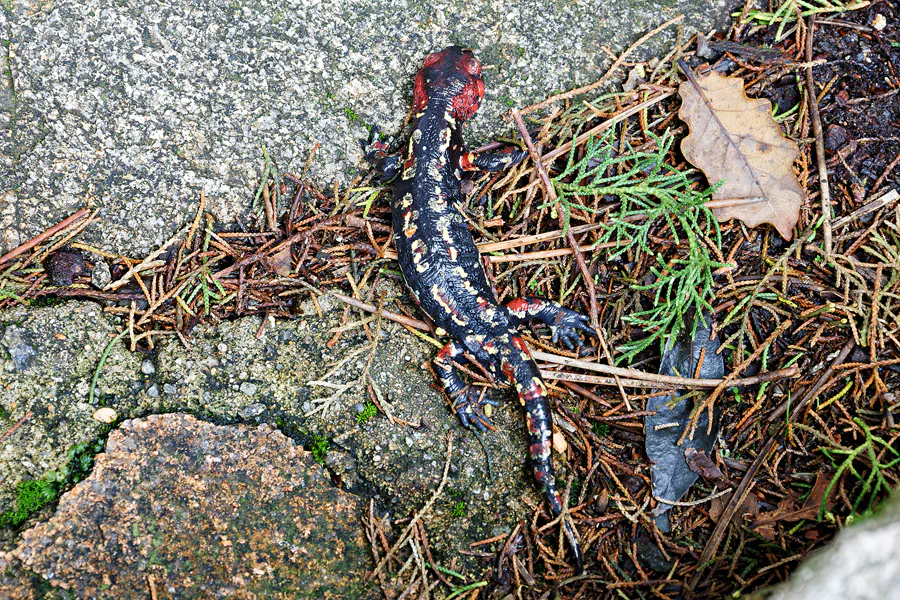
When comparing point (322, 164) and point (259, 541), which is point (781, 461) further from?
point (322, 164)

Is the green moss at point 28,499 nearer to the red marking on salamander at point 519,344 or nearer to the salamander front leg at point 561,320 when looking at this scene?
the red marking on salamander at point 519,344

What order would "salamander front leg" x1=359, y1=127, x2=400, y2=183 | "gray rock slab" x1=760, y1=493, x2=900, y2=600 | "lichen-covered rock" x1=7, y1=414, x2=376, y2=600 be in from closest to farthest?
"gray rock slab" x1=760, y1=493, x2=900, y2=600 < "lichen-covered rock" x1=7, y1=414, x2=376, y2=600 < "salamander front leg" x1=359, y1=127, x2=400, y2=183

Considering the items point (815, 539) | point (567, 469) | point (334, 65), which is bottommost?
point (815, 539)

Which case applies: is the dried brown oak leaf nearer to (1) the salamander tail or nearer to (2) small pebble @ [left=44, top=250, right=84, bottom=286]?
(1) the salamander tail

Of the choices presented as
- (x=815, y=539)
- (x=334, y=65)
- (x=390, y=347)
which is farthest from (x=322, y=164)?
(x=815, y=539)

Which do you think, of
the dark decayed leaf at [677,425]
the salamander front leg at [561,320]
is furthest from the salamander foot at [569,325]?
the dark decayed leaf at [677,425]

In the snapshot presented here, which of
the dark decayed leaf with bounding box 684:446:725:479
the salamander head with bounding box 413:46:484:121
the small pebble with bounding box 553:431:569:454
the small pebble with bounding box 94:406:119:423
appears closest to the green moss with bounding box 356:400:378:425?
the small pebble with bounding box 553:431:569:454

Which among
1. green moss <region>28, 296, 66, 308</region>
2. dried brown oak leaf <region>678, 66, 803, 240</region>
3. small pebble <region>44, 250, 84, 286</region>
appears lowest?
dried brown oak leaf <region>678, 66, 803, 240</region>
